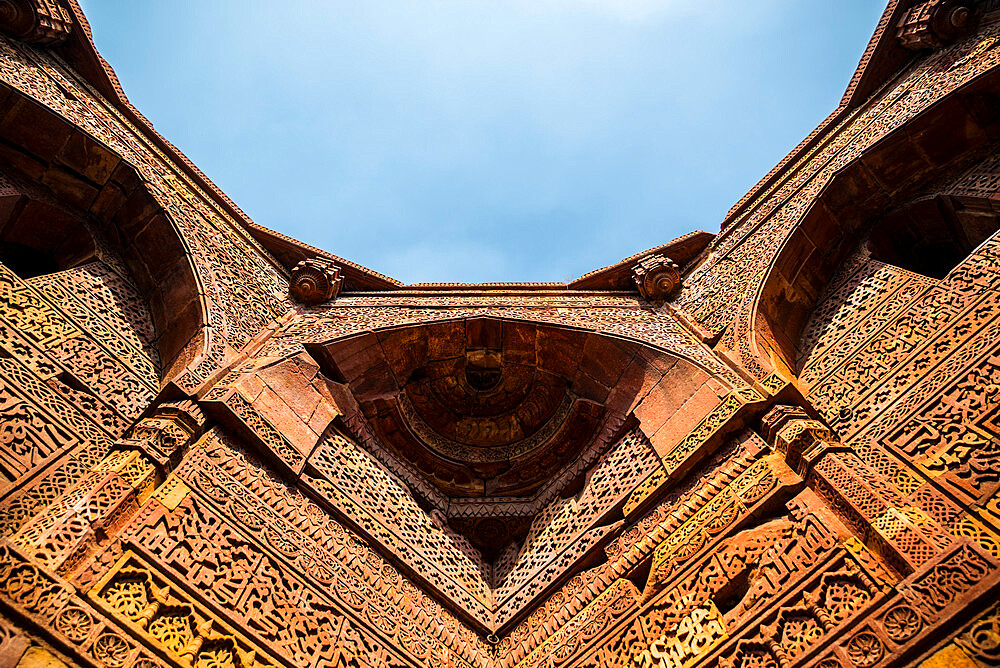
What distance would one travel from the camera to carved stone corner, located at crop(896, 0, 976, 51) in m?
6.51

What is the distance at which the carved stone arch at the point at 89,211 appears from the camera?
5.61m

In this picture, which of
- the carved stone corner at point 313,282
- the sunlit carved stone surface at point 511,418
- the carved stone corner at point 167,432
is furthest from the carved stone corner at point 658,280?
the carved stone corner at point 167,432

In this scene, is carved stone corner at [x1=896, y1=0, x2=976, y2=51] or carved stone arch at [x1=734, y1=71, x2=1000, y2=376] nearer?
carved stone arch at [x1=734, y1=71, x2=1000, y2=376]

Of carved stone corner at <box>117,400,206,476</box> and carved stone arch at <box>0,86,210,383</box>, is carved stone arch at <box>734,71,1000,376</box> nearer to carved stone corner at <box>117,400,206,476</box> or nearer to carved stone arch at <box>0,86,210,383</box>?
carved stone corner at <box>117,400,206,476</box>

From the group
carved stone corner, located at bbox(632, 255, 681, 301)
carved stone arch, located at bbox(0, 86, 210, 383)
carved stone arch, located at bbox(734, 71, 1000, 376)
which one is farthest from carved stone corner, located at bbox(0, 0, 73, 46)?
carved stone arch, located at bbox(734, 71, 1000, 376)

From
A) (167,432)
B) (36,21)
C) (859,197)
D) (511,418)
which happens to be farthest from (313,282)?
(859,197)

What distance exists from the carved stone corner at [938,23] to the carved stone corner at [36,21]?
844 centimetres

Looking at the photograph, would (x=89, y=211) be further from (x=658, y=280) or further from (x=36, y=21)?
(x=658, y=280)

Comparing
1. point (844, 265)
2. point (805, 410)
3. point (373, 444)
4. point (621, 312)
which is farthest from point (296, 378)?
point (844, 265)

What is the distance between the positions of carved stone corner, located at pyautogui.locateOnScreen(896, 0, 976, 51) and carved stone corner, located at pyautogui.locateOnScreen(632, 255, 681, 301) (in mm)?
3254

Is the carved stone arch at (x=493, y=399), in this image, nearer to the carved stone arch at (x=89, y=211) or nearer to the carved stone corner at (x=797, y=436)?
the carved stone corner at (x=797, y=436)

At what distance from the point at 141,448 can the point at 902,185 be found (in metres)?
6.56

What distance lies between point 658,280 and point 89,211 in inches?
218

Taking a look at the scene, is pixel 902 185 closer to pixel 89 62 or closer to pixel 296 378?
pixel 296 378
